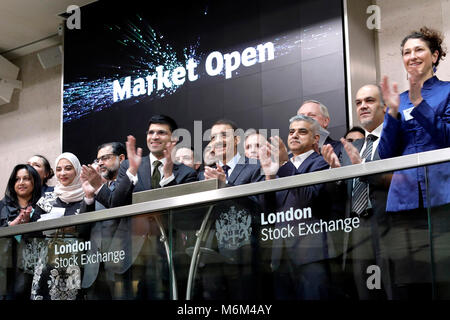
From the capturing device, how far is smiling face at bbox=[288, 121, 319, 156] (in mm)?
3934

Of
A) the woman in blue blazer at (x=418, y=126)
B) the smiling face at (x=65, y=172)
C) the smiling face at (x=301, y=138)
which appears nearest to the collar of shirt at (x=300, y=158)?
the smiling face at (x=301, y=138)

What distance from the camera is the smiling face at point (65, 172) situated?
17.6ft

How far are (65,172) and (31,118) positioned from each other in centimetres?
431

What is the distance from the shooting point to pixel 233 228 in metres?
2.65

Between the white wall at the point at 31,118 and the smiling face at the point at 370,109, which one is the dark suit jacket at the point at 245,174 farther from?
the white wall at the point at 31,118

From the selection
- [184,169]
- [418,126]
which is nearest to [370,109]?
[418,126]

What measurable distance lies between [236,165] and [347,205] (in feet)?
7.27

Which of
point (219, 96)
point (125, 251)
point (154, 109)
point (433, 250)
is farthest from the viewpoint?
point (154, 109)

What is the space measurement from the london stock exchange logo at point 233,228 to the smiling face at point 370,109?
1785mm

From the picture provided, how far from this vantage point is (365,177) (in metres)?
2.34

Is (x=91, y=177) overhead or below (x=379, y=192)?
overhead

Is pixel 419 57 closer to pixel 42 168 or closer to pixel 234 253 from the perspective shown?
pixel 234 253
